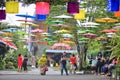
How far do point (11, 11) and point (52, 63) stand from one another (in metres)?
37.4

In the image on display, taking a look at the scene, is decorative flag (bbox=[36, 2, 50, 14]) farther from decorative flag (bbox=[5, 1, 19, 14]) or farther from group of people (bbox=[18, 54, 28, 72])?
group of people (bbox=[18, 54, 28, 72])

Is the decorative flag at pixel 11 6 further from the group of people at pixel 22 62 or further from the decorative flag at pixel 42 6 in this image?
the group of people at pixel 22 62

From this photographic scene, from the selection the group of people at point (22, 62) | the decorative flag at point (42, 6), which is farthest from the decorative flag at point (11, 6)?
the group of people at point (22, 62)

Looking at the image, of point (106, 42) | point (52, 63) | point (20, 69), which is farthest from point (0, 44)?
point (52, 63)

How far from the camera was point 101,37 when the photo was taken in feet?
108

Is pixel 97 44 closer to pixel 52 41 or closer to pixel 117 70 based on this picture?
pixel 52 41

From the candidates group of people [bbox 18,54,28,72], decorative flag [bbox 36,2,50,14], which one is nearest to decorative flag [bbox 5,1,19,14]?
decorative flag [bbox 36,2,50,14]

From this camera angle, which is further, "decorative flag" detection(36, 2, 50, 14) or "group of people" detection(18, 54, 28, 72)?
"group of people" detection(18, 54, 28, 72)

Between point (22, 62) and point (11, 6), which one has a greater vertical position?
point (11, 6)

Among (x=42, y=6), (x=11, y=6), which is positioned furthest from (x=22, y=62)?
(x=42, y=6)

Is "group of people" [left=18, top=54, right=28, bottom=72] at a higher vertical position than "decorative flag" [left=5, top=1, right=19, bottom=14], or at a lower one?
lower

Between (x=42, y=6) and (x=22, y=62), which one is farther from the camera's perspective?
(x=22, y=62)

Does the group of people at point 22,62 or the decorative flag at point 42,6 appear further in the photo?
the group of people at point 22,62

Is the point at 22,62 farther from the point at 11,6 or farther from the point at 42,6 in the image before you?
the point at 42,6
